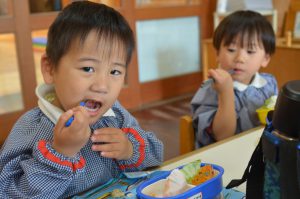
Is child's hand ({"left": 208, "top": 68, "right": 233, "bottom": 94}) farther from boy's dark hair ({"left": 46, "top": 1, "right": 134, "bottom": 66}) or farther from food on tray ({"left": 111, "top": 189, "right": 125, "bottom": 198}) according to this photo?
food on tray ({"left": 111, "top": 189, "right": 125, "bottom": 198})

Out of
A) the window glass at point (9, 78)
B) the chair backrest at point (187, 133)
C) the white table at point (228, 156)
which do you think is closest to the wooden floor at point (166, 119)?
the window glass at point (9, 78)

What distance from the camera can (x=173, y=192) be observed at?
2.01 feet

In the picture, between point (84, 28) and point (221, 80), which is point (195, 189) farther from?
point (221, 80)

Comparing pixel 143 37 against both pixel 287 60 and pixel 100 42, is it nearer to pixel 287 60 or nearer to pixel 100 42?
pixel 287 60

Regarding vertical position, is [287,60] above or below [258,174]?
below

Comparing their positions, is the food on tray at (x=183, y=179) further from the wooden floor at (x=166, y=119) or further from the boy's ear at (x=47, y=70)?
the wooden floor at (x=166, y=119)

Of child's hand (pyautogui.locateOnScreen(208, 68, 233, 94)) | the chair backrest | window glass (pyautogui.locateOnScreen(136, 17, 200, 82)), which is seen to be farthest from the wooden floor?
child's hand (pyautogui.locateOnScreen(208, 68, 233, 94))

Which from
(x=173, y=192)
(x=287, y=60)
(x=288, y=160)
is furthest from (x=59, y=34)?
(x=287, y=60)

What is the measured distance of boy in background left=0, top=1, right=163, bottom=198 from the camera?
68 centimetres

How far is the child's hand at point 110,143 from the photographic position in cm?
77

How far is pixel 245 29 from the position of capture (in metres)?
1.38

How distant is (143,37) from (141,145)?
2.65m

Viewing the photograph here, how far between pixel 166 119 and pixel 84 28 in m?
2.37

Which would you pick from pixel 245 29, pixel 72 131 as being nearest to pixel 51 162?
pixel 72 131
